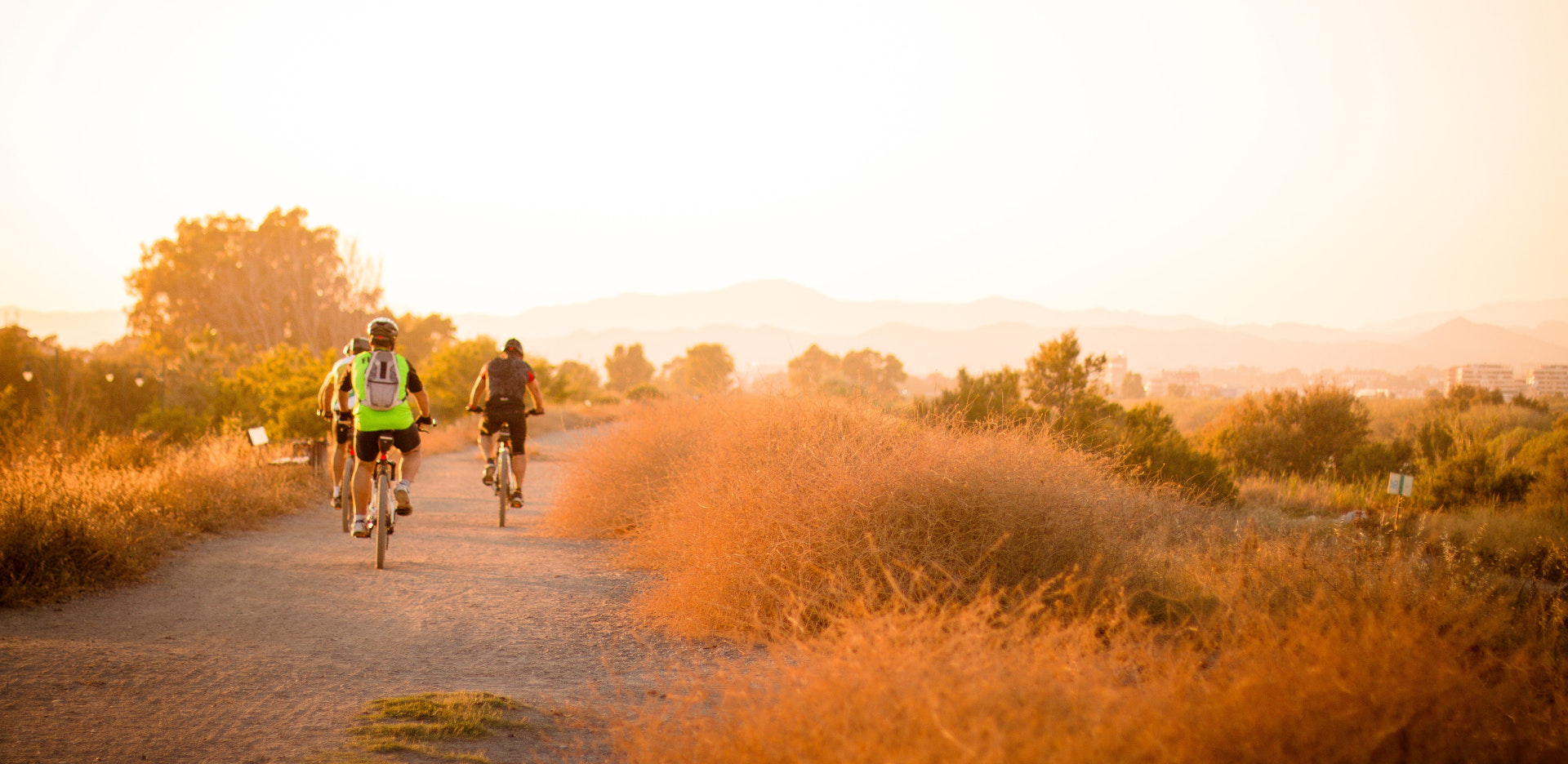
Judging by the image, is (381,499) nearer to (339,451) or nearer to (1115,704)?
(339,451)

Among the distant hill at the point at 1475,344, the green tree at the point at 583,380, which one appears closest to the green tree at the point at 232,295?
the green tree at the point at 583,380

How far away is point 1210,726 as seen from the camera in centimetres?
225

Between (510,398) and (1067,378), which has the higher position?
(1067,378)

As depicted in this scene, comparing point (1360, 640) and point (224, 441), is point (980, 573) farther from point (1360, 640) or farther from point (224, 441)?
point (224, 441)

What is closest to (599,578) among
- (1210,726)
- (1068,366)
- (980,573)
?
(980,573)

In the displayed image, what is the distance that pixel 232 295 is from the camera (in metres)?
54.8

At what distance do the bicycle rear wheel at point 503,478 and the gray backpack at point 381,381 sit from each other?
294cm

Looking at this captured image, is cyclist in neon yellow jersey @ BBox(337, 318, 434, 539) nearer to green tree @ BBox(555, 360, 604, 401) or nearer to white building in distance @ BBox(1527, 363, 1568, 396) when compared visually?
white building in distance @ BBox(1527, 363, 1568, 396)

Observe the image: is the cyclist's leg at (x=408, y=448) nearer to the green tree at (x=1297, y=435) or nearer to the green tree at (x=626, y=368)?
the green tree at (x=1297, y=435)

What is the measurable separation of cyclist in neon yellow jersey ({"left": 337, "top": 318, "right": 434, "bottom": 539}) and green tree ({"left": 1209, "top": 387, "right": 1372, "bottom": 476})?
15.1 meters

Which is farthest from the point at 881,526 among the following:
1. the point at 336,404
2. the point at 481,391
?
the point at 481,391

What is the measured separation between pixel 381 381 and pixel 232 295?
58.5m

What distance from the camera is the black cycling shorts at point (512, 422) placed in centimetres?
991

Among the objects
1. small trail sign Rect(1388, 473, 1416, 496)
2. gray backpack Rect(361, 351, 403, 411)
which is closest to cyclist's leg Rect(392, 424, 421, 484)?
gray backpack Rect(361, 351, 403, 411)
